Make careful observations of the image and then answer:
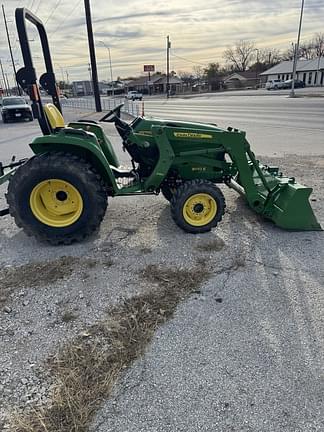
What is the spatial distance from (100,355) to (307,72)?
73631mm

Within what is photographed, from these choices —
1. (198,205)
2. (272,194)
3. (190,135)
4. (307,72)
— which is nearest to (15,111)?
(190,135)

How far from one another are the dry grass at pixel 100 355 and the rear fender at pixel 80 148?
4.92ft

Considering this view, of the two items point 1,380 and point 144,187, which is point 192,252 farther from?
point 1,380

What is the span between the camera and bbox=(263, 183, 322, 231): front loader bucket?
13.6 ft

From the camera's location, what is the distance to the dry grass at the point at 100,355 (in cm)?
199

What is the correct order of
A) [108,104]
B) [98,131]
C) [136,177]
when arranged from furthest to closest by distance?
[108,104] → [98,131] → [136,177]

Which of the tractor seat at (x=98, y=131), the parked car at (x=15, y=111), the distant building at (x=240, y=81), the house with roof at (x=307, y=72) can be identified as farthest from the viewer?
the distant building at (x=240, y=81)

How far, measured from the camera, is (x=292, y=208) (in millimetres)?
4195

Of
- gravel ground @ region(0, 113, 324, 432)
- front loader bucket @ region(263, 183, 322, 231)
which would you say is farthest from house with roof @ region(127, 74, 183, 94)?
gravel ground @ region(0, 113, 324, 432)

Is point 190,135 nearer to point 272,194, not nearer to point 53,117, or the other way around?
point 272,194

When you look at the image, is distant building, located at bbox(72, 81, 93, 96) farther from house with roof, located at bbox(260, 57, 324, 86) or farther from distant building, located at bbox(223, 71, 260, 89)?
house with roof, located at bbox(260, 57, 324, 86)

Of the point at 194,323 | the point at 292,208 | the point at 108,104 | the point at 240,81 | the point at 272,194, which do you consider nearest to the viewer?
the point at 194,323

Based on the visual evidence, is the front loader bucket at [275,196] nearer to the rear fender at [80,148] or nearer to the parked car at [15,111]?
the rear fender at [80,148]

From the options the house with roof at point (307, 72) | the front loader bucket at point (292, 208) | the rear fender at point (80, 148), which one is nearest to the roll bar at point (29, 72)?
the rear fender at point (80, 148)
